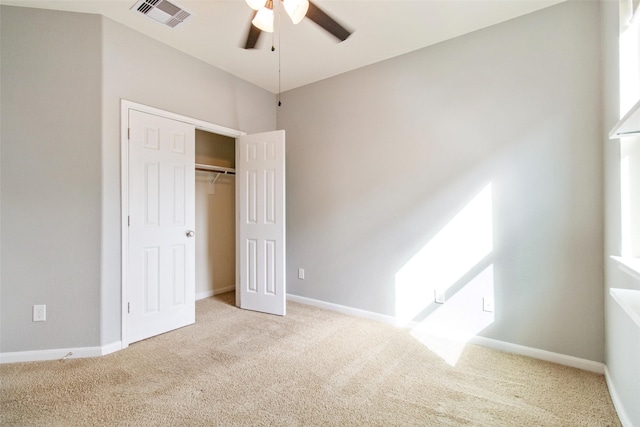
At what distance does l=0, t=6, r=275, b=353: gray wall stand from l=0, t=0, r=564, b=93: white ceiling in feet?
0.95

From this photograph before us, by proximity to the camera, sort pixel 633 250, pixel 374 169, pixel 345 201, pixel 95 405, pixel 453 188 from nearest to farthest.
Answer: pixel 633 250 → pixel 95 405 → pixel 453 188 → pixel 374 169 → pixel 345 201

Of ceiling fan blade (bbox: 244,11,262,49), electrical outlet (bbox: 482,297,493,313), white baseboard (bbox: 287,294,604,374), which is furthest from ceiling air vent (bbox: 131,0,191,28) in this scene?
electrical outlet (bbox: 482,297,493,313)

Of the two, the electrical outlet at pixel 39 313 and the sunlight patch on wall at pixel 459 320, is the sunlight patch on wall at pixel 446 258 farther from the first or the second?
the electrical outlet at pixel 39 313

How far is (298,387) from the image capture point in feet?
6.02

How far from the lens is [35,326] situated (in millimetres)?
2176

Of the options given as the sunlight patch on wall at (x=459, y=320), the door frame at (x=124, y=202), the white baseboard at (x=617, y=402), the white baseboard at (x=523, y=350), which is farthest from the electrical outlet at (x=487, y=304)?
the door frame at (x=124, y=202)

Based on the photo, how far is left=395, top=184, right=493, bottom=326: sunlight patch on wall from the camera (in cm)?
241

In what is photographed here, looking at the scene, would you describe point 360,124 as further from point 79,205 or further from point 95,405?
point 95,405

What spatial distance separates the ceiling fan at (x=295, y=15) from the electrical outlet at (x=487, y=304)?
2.43 metres

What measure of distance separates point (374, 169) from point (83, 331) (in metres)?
3.03

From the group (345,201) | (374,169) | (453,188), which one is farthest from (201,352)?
(453,188)

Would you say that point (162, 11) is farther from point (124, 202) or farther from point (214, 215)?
point (214, 215)

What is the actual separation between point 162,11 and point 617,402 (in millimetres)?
4155

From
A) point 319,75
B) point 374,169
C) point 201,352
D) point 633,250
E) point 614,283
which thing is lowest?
point 201,352
